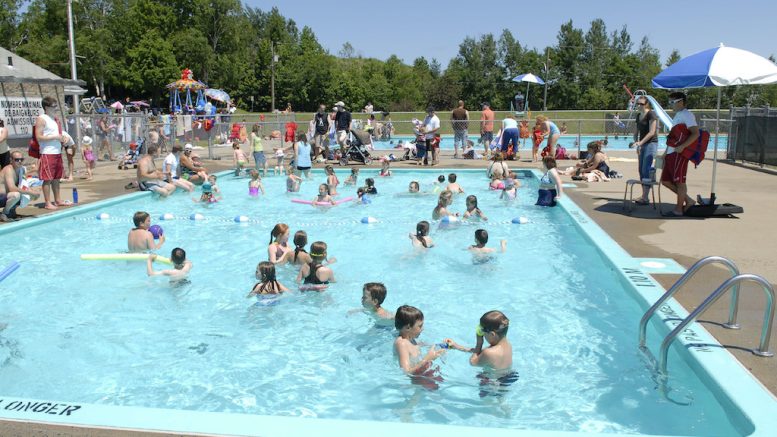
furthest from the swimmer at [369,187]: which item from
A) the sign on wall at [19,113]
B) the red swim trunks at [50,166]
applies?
the sign on wall at [19,113]

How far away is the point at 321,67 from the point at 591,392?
6169 centimetres

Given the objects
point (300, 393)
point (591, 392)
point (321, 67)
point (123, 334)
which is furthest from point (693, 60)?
point (321, 67)

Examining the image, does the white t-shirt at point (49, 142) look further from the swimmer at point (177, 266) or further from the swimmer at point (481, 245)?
the swimmer at point (481, 245)

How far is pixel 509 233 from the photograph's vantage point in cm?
1032

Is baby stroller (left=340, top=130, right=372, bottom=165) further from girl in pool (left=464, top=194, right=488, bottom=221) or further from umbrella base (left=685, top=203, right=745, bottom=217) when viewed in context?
umbrella base (left=685, top=203, right=745, bottom=217)

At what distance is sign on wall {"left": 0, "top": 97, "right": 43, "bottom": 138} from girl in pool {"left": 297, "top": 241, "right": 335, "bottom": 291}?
13393 millimetres

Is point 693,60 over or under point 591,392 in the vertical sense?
over

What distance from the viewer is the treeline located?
60.8 metres

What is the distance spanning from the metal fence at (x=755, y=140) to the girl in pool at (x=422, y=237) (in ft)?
39.8

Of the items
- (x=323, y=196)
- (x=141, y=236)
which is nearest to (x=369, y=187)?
(x=323, y=196)

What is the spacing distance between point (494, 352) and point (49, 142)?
9.24m

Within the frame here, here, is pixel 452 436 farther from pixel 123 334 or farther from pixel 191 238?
pixel 191 238

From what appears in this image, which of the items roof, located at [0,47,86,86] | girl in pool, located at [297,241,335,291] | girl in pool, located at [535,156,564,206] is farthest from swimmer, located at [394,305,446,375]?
roof, located at [0,47,86,86]

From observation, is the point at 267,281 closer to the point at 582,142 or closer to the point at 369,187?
the point at 369,187
